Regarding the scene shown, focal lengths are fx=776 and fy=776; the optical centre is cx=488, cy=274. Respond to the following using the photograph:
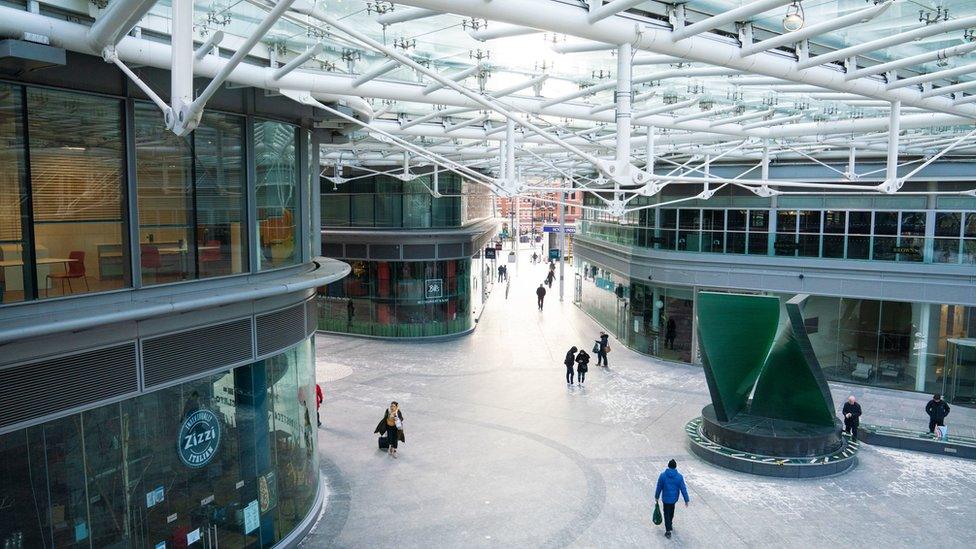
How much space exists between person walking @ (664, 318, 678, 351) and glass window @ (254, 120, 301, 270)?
17042 millimetres

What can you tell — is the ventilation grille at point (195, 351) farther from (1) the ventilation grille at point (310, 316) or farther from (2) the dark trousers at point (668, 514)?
(2) the dark trousers at point (668, 514)

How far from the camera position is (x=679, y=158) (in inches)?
1224

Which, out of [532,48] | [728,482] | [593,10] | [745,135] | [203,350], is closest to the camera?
[593,10]

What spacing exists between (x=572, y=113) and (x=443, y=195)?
13.6 meters

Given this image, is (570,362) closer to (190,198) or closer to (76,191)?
(190,198)

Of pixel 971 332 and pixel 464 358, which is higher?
pixel 971 332

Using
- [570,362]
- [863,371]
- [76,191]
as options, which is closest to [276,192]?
[76,191]

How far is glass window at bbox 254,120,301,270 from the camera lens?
10.7m

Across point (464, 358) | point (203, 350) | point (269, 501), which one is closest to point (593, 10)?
point (203, 350)

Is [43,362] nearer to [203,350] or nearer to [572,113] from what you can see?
[203,350]

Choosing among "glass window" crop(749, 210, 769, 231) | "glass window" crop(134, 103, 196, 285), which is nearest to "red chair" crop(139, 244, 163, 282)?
"glass window" crop(134, 103, 196, 285)

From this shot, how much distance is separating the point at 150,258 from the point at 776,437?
12.0 meters

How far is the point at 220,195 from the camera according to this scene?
9.91m

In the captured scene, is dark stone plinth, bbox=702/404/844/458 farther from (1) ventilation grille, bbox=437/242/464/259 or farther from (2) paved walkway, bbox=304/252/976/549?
(1) ventilation grille, bbox=437/242/464/259
